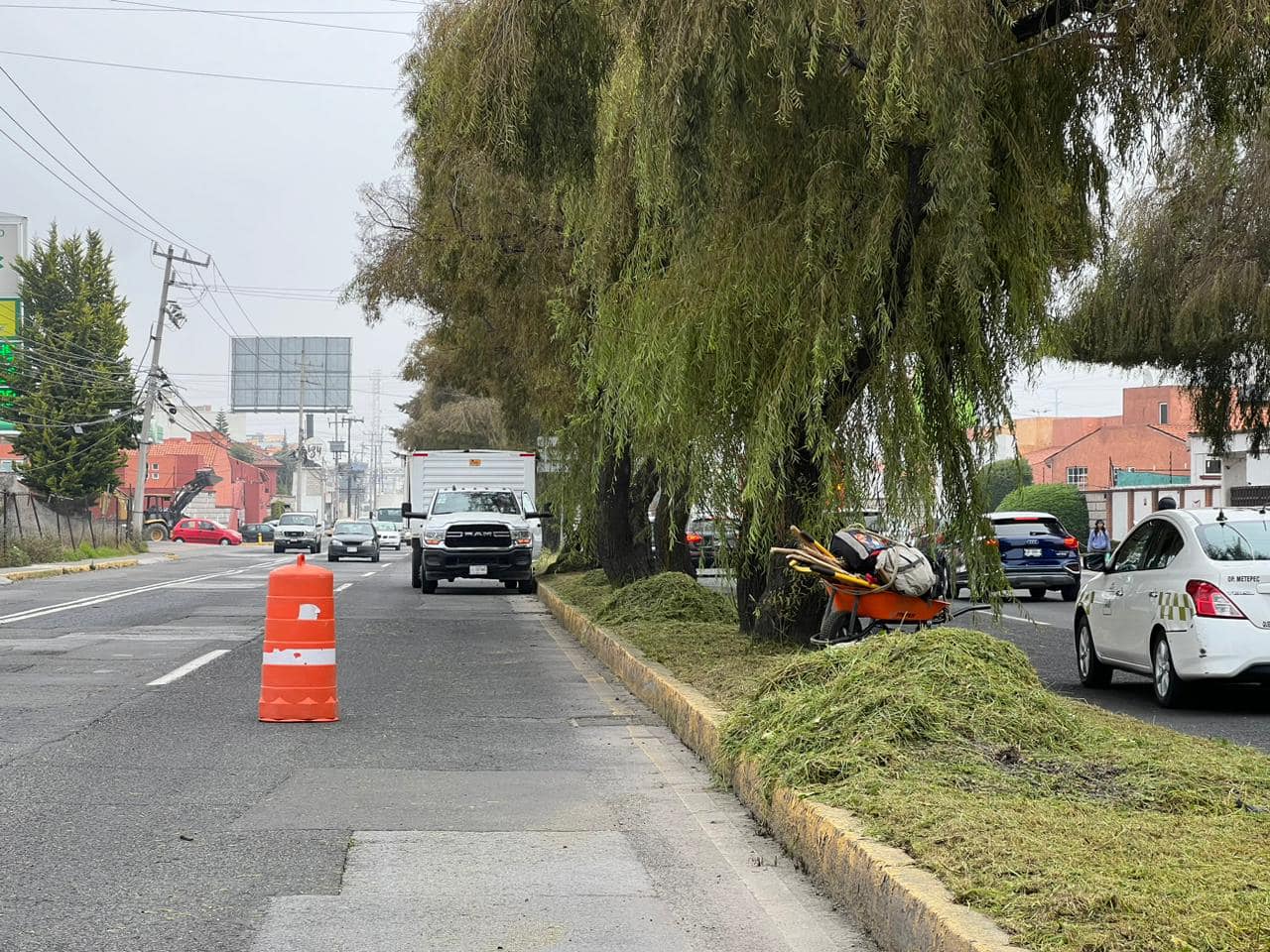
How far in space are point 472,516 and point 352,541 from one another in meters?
23.7

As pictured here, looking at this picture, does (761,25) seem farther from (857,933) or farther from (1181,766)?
(857,933)

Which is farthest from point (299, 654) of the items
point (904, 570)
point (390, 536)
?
point (390, 536)

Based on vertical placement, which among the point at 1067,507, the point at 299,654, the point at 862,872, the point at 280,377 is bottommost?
the point at 862,872

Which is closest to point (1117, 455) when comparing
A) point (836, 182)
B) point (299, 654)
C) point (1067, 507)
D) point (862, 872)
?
point (1067, 507)

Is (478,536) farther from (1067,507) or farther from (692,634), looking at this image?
(1067,507)

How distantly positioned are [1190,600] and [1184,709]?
0.92 m

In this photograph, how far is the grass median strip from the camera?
15.4ft

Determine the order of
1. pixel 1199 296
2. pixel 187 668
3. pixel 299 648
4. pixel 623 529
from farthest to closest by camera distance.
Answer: pixel 1199 296 → pixel 623 529 → pixel 187 668 → pixel 299 648

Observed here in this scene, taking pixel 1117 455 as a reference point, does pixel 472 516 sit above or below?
below

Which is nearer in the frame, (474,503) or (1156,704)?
(1156,704)

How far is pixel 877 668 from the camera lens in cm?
816

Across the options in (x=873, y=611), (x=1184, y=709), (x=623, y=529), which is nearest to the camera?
(x=873, y=611)

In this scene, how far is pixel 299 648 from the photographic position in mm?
10781

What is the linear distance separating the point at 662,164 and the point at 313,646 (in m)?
4.12
